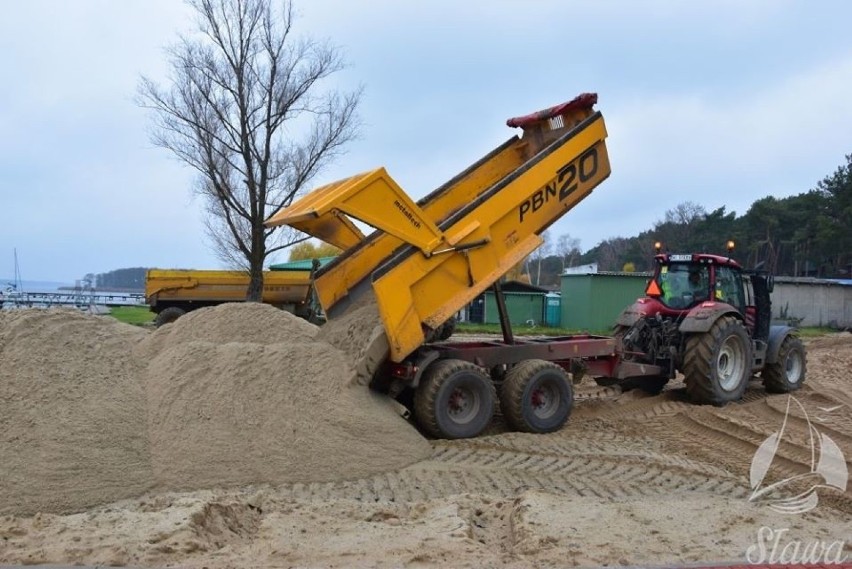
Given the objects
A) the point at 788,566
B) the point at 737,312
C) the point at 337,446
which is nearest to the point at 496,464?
the point at 337,446

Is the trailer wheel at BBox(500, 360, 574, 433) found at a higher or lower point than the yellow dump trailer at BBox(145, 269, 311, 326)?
lower

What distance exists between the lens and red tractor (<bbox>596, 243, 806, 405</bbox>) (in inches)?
406

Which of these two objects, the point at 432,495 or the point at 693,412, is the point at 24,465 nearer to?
the point at 432,495

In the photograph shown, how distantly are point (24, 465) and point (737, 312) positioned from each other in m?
9.20

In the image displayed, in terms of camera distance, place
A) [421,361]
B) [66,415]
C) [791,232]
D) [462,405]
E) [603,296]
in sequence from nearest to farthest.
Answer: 1. [66,415]
2. [421,361]
3. [462,405]
4. [603,296]
5. [791,232]

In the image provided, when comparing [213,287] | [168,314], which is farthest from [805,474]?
[213,287]

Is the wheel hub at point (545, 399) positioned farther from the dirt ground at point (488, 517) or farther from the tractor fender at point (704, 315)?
the tractor fender at point (704, 315)

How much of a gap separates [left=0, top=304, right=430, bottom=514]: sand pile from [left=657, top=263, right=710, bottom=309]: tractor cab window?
5484 mm

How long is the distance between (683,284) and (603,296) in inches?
746

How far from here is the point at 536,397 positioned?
8.52 meters

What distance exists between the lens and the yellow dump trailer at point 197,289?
2150 centimetres

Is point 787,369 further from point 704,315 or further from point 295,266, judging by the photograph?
point 295,266

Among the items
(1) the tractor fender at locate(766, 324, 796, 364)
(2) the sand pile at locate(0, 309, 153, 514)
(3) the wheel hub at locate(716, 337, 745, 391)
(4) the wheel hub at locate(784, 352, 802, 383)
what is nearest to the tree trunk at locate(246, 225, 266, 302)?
(2) the sand pile at locate(0, 309, 153, 514)

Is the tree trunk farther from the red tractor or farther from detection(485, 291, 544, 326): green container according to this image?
detection(485, 291, 544, 326): green container
